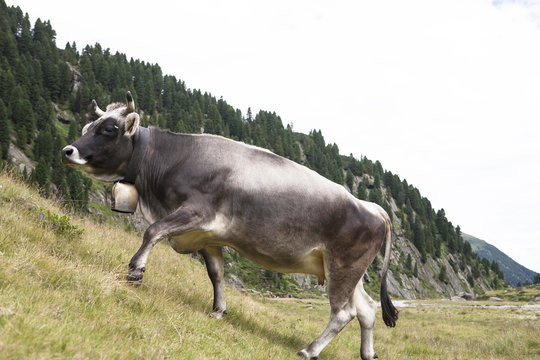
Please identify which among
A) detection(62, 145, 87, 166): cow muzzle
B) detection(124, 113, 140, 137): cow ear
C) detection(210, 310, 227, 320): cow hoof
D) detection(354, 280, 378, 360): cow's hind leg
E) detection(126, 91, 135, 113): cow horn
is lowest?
detection(210, 310, 227, 320): cow hoof

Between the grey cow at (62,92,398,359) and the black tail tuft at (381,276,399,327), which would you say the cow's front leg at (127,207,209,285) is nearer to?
the grey cow at (62,92,398,359)

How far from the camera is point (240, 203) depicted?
6.71 m

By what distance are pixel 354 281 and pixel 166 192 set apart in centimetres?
354

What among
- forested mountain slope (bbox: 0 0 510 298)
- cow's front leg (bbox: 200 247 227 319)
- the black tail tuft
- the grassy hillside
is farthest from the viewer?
forested mountain slope (bbox: 0 0 510 298)

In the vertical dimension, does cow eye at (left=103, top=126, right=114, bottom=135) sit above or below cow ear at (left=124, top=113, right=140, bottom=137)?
below

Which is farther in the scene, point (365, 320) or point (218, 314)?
point (365, 320)

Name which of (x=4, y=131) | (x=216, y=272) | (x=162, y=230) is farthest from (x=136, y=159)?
(x=4, y=131)

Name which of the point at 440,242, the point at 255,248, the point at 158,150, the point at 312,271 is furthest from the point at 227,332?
the point at 440,242

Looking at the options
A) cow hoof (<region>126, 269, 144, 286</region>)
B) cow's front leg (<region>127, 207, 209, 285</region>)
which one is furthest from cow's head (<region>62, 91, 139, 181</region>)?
cow hoof (<region>126, 269, 144, 286</region>)

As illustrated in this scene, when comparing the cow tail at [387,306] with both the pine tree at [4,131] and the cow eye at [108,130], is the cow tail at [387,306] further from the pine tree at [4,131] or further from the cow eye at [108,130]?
the pine tree at [4,131]

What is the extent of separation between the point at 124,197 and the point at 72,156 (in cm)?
104

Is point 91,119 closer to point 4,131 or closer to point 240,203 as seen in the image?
point 4,131

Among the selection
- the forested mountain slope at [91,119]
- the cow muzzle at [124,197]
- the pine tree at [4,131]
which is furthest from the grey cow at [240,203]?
the pine tree at [4,131]

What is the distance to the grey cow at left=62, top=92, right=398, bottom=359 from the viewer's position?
6.61 m
